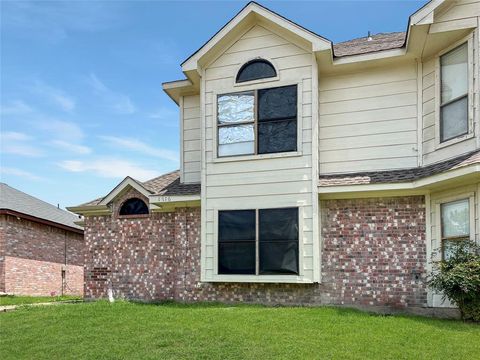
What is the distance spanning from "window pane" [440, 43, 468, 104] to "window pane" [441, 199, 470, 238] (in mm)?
2137

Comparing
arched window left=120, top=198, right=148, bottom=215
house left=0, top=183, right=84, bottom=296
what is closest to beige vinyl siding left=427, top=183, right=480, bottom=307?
arched window left=120, top=198, right=148, bottom=215

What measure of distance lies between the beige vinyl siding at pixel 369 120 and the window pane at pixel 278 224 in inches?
55.1

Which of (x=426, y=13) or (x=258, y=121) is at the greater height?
(x=426, y=13)

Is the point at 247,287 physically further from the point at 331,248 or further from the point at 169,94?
the point at 169,94

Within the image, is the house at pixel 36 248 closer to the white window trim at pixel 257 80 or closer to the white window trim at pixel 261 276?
the white window trim at pixel 261 276

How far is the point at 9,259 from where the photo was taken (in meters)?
18.4

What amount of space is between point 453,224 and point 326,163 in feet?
9.67

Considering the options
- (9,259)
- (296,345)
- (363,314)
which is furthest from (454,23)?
(9,259)

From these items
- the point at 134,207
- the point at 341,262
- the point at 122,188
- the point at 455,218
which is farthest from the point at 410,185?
the point at 122,188

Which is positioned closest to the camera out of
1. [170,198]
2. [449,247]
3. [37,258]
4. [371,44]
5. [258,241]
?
[449,247]

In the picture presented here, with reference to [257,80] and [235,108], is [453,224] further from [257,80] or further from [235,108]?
[235,108]

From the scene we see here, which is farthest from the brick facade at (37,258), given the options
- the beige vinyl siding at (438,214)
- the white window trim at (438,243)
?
the beige vinyl siding at (438,214)

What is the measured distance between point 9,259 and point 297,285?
13111 mm

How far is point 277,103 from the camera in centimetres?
1059
